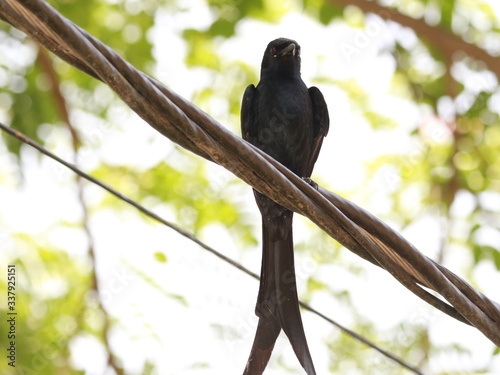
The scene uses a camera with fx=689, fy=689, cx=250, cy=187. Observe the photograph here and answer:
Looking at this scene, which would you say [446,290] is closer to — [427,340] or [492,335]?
[492,335]

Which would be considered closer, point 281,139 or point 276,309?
point 276,309

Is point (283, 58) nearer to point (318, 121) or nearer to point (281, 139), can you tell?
point (318, 121)

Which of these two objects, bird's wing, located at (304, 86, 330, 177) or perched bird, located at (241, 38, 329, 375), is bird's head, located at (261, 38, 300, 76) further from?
bird's wing, located at (304, 86, 330, 177)

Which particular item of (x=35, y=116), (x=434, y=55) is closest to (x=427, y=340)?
(x=434, y=55)

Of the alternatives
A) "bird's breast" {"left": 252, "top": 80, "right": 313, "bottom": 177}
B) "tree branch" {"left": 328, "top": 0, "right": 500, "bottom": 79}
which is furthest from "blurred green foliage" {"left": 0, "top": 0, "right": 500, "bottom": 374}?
"bird's breast" {"left": 252, "top": 80, "right": 313, "bottom": 177}

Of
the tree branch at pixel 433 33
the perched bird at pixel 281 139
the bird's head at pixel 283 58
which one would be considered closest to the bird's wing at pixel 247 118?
the perched bird at pixel 281 139

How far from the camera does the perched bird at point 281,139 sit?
95.4 inches

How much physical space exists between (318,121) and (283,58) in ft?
1.25

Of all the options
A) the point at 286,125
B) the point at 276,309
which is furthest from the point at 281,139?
the point at 276,309

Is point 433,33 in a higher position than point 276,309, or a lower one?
higher

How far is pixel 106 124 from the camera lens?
4906 mm

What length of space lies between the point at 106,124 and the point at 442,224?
8.16 ft

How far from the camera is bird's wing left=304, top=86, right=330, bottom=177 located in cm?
334

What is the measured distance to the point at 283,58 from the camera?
3447 millimetres
